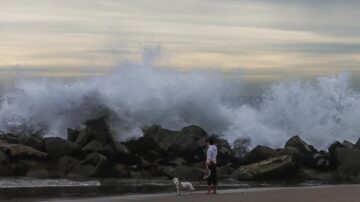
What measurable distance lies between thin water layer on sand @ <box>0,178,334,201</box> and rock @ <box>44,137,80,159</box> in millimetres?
2405

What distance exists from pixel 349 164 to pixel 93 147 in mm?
8050

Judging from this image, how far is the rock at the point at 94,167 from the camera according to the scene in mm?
19297

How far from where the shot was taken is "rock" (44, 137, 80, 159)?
21.0 meters

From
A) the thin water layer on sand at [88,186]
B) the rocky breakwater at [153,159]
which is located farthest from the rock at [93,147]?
the thin water layer on sand at [88,186]

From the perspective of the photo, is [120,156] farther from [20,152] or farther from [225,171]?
[225,171]

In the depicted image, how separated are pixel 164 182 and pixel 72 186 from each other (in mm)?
2752

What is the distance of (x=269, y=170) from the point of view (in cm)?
1961

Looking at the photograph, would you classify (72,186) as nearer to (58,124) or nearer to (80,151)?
(80,151)

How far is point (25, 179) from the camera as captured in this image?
60.9ft

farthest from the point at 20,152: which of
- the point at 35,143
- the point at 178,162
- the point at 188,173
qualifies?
the point at 188,173

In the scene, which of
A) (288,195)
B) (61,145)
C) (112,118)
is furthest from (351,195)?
(112,118)

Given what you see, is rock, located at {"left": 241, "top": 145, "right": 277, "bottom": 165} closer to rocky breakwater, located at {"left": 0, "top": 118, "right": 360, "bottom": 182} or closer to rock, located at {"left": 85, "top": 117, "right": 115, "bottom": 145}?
rocky breakwater, located at {"left": 0, "top": 118, "right": 360, "bottom": 182}

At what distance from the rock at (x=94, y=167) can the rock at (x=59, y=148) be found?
2.60ft

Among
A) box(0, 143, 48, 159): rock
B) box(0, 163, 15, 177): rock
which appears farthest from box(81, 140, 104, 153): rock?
box(0, 163, 15, 177): rock
